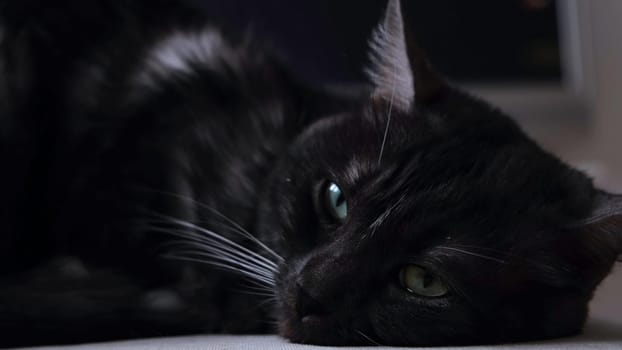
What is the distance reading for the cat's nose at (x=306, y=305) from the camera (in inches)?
36.4

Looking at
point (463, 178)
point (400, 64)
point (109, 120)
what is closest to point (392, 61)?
point (400, 64)

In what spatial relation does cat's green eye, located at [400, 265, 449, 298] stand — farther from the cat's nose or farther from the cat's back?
the cat's back

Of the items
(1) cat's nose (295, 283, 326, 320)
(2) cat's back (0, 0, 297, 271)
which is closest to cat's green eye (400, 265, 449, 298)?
(1) cat's nose (295, 283, 326, 320)

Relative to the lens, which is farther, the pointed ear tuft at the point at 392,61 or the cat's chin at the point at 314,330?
the pointed ear tuft at the point at 392,61

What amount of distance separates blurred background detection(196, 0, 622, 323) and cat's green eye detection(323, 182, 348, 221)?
1027mm

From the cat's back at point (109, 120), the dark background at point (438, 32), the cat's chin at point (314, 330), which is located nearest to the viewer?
the cat's chin at point (314, 330)

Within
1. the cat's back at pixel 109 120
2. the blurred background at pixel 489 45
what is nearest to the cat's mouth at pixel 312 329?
the cat's back at pixel 109 120

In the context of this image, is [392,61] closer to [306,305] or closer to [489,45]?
[306,305]

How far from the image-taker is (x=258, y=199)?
1.20m

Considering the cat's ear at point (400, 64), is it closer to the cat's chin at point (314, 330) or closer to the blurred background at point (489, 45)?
the cat's chin at point (314, 330)

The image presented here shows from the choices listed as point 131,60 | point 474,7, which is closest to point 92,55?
point 131,60

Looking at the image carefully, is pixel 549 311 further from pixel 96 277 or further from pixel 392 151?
pixel 96 277

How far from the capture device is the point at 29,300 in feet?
3.18

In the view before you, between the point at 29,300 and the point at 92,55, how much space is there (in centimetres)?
52
